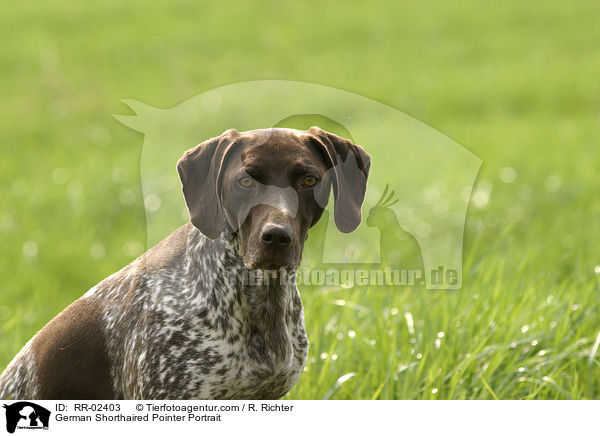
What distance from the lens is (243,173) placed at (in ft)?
9.34

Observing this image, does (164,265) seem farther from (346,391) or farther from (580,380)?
(580,380)

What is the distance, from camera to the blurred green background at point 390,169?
450 cm

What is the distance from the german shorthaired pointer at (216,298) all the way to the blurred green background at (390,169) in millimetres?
599

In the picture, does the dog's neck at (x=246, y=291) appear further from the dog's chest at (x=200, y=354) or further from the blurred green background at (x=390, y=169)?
the blurred green background at (x=390, y=169)

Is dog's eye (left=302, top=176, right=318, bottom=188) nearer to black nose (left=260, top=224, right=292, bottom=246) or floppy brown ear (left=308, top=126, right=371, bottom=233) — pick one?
floppy brown ear (left=308, top=126, right=371, bottom=233)

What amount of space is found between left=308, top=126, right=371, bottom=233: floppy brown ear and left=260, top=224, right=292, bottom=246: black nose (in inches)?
8.8

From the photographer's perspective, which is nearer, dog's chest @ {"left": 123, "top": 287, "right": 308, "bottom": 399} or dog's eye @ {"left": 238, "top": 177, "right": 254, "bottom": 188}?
dog's eye @ {"left": 238, "top": 177, "right": 254, "bottom": 188}

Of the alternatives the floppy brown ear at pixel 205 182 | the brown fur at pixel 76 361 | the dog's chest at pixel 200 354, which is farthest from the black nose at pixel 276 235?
the brown fur at pixel 76 361

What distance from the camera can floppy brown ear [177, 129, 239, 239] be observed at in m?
2.76
